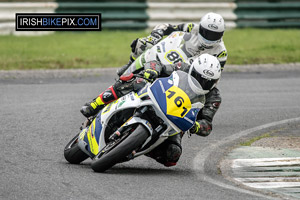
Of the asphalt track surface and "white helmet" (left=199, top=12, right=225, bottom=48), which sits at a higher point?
"white helmet" (left=199, top=12, right=225, bottom=48)

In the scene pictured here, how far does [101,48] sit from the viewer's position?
17.6 m

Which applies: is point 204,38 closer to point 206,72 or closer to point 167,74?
point 167,74

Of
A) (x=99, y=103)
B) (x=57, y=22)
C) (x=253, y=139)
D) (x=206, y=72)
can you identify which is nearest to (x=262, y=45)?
(x=57, y=22)

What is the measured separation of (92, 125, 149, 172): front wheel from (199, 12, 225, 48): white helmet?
250cm

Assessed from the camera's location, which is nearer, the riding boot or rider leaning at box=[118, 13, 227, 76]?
the riding boot

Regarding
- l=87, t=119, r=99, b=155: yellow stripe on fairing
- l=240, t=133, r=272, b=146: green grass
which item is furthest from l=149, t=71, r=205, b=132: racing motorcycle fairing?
l=240, t=133, r=272, b=146: green grass

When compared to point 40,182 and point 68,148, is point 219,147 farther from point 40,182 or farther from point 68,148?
point 40,182

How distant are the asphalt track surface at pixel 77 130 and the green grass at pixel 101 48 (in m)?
1.29

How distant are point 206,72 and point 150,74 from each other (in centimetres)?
75

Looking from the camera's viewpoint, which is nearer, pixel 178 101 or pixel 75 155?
pixel 178 101

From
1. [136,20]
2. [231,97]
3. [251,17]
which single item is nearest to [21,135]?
[231,97]

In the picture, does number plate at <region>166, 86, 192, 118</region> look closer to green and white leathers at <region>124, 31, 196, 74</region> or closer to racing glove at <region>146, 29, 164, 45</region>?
green and white leathers at <region>124, 31, 196, 74</region>

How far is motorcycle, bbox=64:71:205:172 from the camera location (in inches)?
290

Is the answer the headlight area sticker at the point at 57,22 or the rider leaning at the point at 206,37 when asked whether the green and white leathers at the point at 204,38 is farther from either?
the headlight area sticker at the point at 57,22
